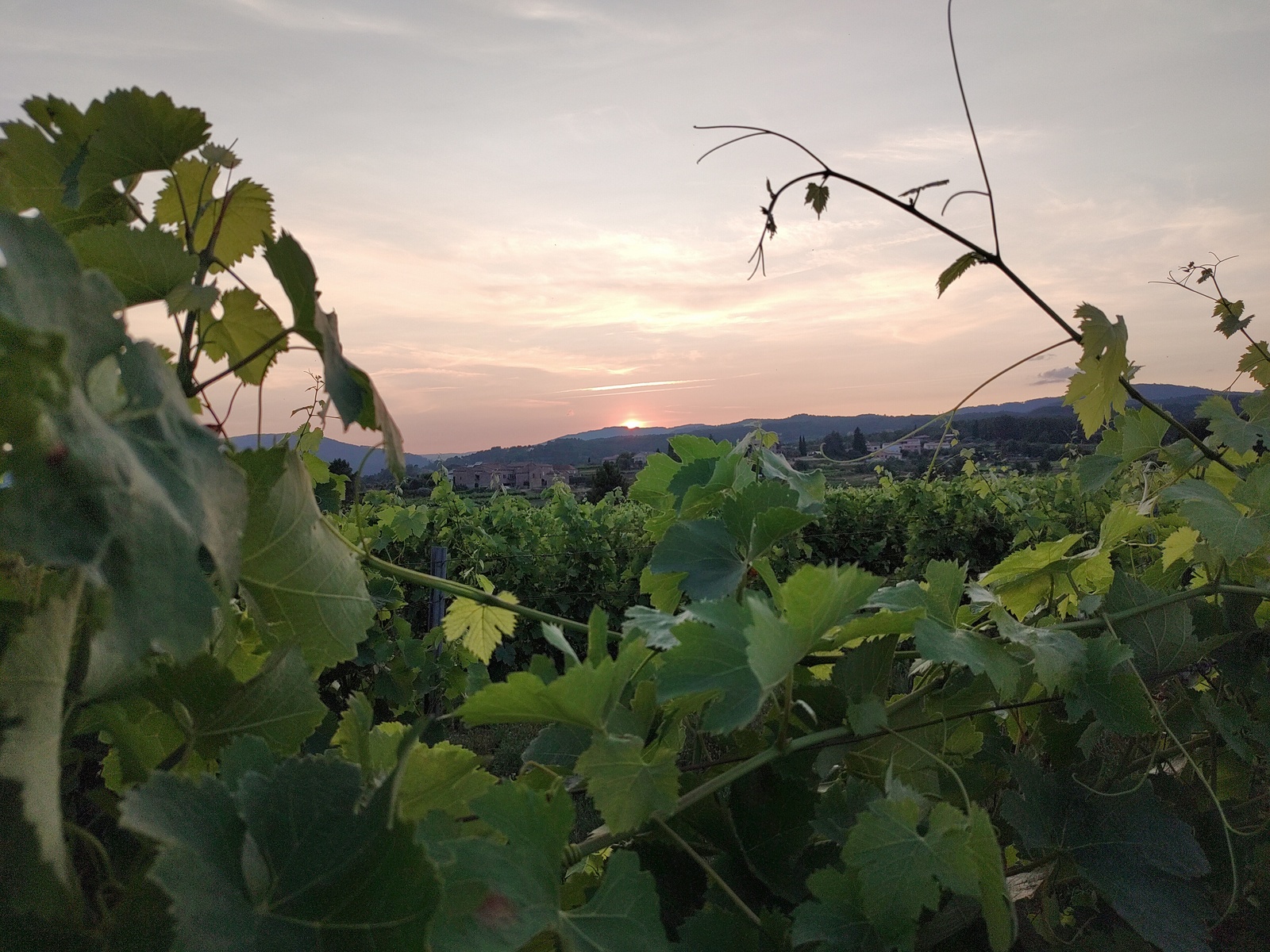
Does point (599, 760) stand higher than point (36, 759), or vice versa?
point (36, 759)

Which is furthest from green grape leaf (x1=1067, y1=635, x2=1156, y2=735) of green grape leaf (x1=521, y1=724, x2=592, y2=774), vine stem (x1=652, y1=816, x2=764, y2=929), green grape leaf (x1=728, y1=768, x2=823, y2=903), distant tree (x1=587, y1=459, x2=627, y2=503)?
distant tree (x1=587, y1=459, x2=627, y2=503)

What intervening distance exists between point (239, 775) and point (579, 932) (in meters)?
0.28

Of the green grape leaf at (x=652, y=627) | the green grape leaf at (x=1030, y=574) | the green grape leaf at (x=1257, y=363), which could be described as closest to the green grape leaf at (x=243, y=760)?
the green grape leaf at (x=652, y=627)

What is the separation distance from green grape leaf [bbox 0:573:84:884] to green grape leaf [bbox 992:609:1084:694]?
35.0 inches

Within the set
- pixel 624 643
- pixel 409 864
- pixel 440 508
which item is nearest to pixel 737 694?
pixel 624 643

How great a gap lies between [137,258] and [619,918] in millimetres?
654

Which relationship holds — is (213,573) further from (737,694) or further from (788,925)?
(788,925)

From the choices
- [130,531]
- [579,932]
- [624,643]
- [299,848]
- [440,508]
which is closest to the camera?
[130,531]

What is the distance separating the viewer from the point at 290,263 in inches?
27.0

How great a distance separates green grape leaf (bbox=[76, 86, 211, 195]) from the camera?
0.77 m

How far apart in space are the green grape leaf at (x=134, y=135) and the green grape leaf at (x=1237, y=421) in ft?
5.74

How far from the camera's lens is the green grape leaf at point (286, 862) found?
472 mm

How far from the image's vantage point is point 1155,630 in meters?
1.16

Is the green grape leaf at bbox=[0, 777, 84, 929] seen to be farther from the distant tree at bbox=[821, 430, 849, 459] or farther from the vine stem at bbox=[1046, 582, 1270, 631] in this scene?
the distant tree at bbox=[821, 430, 849, 459]
